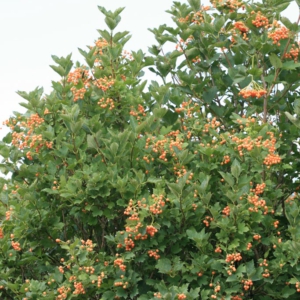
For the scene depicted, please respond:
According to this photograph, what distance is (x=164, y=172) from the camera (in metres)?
8.30

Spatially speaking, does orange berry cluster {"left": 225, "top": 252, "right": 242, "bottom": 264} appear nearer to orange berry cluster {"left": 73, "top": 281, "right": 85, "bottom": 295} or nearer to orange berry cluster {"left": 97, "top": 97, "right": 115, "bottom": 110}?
orange berry cluster {"left": 73, "top": 281, "right": 85, "bottom": 295}

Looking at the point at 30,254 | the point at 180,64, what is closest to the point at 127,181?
the point at 30,254

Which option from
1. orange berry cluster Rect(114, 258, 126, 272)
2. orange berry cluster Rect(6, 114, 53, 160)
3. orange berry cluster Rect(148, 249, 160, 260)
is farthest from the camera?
orange berry cluster Rect(6, 114, 53, 160)

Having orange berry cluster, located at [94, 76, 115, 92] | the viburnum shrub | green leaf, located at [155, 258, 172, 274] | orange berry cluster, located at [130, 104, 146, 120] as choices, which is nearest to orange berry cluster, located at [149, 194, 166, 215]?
the viburnum shrub

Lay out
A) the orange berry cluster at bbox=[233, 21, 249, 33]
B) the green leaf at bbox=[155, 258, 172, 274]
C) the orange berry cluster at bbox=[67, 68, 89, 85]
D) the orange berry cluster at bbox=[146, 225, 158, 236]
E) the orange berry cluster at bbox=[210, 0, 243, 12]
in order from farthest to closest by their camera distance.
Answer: the orange berry cluster at bbox=[210, 0, 243, 12], the orange berry cluster at bbox=[233, 21, 249, 33], the orange berry cluster at bbox=[67, 68, 89, 85], the green leaf at bbox=[155, 258, 172, 274], the orange berry cluster at bbox=[146, 225, 158, 236]

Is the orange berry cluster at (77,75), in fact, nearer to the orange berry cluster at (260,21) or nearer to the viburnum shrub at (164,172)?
the viburnum shrub at (164,172)

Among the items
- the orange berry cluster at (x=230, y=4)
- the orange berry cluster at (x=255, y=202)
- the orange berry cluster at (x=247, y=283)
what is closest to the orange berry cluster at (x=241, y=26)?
the orange berry cluster at (x=230, y=4)

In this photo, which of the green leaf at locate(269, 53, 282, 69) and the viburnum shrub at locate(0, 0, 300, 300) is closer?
the viburnum shrub at locate(0, 0, 300, 300)

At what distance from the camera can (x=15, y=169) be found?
8.95 metres

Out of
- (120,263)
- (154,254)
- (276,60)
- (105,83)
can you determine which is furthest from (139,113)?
(120,263)

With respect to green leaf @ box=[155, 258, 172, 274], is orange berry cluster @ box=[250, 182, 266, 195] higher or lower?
higher

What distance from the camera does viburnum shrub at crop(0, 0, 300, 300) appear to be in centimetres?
780

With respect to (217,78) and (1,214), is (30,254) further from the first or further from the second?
(217,78)

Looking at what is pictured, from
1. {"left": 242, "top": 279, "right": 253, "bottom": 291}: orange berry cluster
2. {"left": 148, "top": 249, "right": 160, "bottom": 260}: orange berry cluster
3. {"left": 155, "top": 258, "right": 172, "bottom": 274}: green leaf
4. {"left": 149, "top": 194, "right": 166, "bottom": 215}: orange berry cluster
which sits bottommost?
{"left": 242, "top": 279, "right": 253, "bottom": 291}: orange berry cluster
